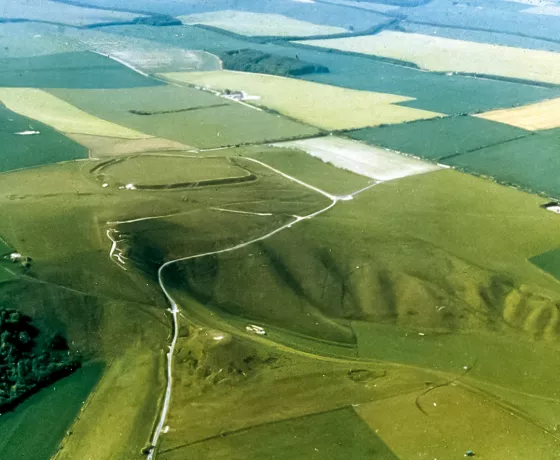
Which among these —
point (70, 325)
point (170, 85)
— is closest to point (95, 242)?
point (70, 325)

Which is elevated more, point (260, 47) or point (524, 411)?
point (260, 47)

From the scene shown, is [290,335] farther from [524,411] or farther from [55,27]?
[55,27]

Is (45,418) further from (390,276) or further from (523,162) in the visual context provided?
(523,162)

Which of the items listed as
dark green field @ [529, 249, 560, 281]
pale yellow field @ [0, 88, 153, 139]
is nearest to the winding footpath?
dark green field @ [529, 249, 560, 281]

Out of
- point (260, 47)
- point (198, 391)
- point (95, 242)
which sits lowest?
point (198, 391)

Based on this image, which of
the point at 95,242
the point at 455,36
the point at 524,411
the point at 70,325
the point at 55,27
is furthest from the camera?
the point at 455,36

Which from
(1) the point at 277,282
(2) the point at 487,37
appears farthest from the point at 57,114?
(2) the point at 487,37

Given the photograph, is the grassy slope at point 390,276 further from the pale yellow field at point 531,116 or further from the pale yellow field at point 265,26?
the pale yellow field at point 265,26
